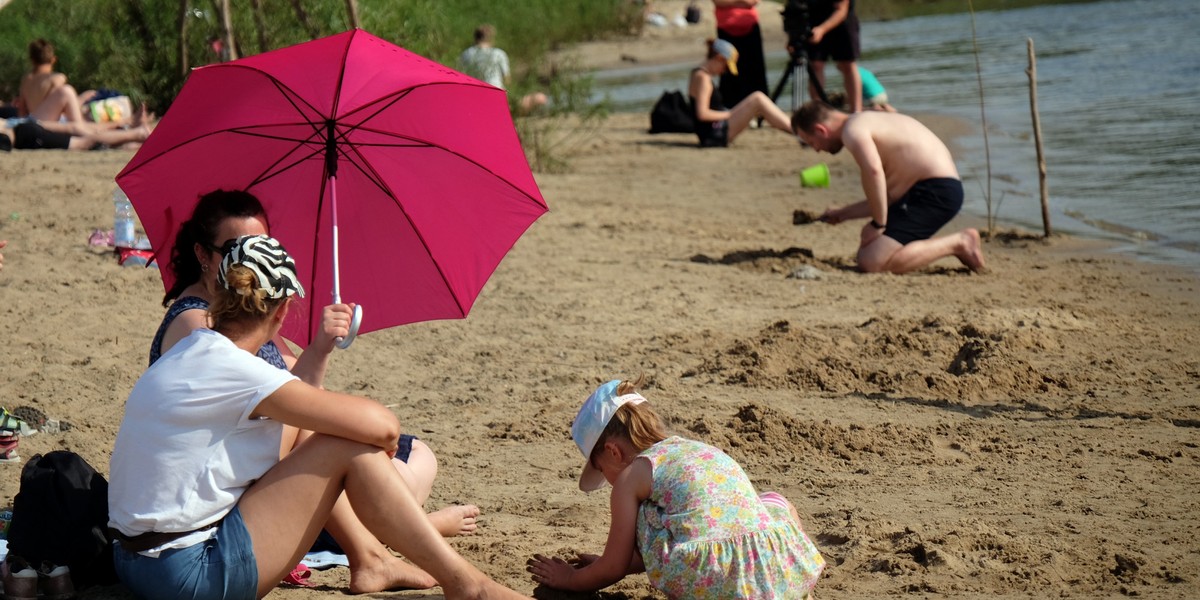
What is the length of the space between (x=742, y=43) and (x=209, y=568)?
472 inches

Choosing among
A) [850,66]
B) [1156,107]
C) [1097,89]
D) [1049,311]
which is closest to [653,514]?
[1049,311]

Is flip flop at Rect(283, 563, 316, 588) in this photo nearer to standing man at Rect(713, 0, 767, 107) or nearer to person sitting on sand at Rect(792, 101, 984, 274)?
person sitting on sand at Rect(792, 101, 984, 274)

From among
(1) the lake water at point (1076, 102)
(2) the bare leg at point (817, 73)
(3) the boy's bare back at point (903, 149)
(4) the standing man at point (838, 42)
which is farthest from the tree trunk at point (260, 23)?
(1) the lake water at point (1076, 102)

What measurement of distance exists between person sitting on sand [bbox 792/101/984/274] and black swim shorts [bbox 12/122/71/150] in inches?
280

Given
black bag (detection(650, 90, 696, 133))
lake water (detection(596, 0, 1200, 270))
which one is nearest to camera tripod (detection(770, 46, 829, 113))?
black bag (detection(650, 90, 696, 133))

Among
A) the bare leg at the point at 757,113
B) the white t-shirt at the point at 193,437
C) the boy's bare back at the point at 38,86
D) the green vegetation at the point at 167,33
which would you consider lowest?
the bare leg at the point at 757,113

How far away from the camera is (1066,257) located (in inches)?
340

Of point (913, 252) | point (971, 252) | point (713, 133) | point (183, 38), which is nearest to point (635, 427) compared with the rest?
point (913, 252)

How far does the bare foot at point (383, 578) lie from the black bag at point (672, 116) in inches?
449

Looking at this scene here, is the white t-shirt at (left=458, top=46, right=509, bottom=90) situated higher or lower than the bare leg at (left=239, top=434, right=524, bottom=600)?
higher

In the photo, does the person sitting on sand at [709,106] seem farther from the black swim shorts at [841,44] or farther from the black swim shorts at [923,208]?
the black swim shorts at [923,208]

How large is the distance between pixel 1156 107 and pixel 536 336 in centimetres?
1073

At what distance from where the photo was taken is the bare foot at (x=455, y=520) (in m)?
4.09

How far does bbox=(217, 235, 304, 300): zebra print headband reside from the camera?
10.4 feet
